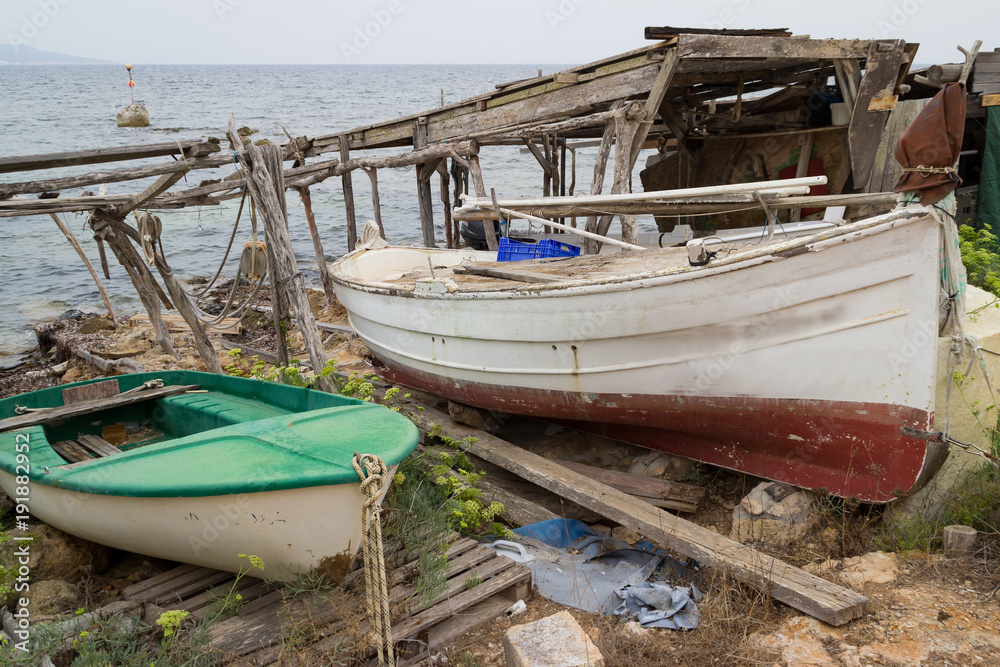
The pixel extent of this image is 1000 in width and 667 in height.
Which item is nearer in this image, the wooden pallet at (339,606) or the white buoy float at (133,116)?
the wooden pallet at (339,606)

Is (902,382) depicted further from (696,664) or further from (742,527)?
(696,664)

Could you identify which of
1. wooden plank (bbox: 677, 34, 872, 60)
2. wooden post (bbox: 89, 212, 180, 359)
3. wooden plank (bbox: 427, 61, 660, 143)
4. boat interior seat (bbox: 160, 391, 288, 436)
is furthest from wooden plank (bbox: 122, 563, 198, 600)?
wooden plank (bbox: 677, 34, 872, 60)

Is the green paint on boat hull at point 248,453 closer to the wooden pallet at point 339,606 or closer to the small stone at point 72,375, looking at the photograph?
the wooden pallet at point 339,606

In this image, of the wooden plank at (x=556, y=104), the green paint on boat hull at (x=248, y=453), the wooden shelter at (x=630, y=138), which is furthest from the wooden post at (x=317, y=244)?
the green paint on boat hull at (x=248, y=453)

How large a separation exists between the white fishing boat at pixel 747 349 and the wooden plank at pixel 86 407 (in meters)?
2.18

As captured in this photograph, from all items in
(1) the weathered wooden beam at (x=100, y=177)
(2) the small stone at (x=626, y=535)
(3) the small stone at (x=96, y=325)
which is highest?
(1) the weathered wooden beam at (x=100, y=177)

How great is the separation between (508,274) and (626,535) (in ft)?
7.66

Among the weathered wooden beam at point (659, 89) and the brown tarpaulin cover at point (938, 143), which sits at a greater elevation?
the weathered wooden beam at point (659, 89)

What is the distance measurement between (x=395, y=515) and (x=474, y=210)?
331 cm

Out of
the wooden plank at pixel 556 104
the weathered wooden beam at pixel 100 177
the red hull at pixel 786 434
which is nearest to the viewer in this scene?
the red hull at pixel 786 434

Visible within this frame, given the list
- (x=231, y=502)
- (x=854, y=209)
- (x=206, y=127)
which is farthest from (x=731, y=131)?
(x=206, y=127)

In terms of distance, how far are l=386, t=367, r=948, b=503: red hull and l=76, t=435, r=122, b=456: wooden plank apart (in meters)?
3.01

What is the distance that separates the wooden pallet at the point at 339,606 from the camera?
3.21 metres

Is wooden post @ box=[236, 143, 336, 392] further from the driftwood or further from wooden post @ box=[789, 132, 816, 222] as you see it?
wooden post @ box=[789, 132, 816, 222]
